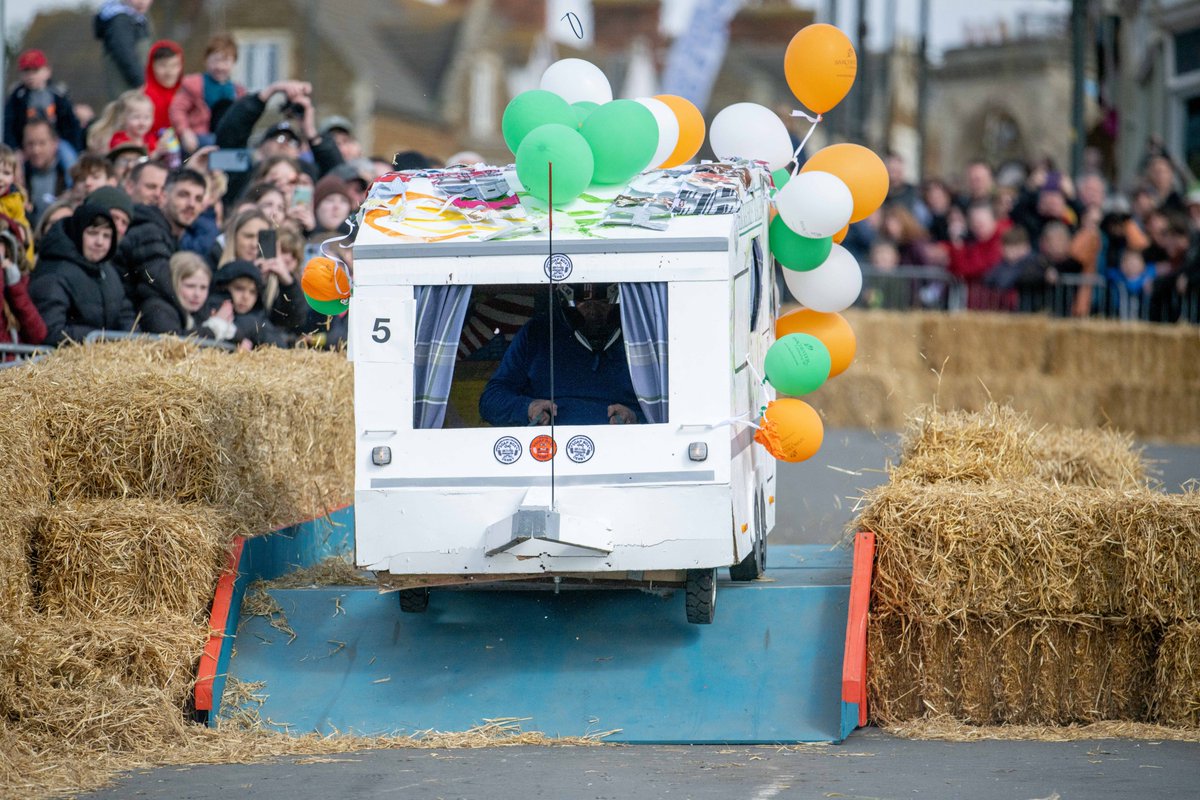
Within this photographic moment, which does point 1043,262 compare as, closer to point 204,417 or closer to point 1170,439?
point 1170,439

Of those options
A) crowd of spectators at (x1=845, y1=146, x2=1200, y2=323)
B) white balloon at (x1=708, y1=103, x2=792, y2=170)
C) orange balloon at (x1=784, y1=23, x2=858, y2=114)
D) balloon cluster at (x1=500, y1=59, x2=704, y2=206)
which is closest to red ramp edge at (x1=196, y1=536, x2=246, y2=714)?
balloon cluster at (x1=500, y1=59, x2=704, y2=206)

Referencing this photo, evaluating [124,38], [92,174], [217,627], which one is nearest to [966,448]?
[217,627]

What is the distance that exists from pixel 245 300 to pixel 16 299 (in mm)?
2073

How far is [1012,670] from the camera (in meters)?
9.49

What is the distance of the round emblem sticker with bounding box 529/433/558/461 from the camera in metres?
9.02

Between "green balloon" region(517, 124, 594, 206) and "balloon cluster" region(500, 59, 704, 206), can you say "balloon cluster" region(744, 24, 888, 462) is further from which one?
"green balloon" region(517, 124, 594, 206)

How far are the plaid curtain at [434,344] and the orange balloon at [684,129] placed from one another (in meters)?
2.67

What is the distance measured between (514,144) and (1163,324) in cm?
1352

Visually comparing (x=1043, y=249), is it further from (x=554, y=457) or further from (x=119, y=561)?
(x=119, y=561)

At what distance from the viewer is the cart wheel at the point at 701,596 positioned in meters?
9.32

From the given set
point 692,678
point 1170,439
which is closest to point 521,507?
point 692,678

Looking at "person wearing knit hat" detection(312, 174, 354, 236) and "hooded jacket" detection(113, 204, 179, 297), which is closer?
"hooded jacket" detection(113, 204, 179, 297)

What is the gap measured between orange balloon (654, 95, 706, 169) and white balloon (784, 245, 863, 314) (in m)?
1.41

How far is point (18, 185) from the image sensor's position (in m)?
13.0
